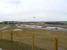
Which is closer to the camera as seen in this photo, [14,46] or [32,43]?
[32,43]

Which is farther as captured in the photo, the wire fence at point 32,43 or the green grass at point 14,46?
the green grass at point 14,46

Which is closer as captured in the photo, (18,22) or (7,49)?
(7,49)

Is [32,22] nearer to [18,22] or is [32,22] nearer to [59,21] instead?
[18,22]

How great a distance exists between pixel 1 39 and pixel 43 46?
5.72 feet

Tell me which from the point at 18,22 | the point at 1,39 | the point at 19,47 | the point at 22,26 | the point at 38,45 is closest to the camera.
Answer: the point at 38,45

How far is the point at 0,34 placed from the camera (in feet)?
20.2

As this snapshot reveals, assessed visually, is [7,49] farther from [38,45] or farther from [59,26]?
[59,26]

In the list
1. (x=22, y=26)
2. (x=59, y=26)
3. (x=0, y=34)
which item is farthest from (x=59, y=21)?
(x=0, y=34)

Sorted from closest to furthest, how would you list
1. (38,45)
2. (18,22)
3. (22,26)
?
(38,45) → (18,22) → (22,26)

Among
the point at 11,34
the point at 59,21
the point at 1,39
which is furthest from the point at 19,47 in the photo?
the point at 59,21

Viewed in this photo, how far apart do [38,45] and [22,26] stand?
4.26 meters

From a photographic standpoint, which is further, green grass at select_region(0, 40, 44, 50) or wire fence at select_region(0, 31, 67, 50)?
green grass at select_region(0, 40, 44, 50)

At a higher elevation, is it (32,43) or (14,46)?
(32,43)

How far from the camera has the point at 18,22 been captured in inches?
323
